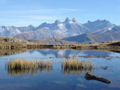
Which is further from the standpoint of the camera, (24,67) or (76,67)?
(76,67)

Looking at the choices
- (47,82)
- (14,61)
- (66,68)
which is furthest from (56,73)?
(14,61)

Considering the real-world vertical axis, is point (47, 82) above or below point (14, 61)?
below

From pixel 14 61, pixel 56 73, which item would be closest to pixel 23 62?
pixel 14 61

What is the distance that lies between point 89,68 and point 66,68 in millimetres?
4737

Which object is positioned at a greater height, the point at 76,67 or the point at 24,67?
the point at 24,67

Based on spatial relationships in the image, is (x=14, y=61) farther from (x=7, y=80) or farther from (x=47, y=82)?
(x=47, y=82)

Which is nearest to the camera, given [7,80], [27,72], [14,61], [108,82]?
[108,82]

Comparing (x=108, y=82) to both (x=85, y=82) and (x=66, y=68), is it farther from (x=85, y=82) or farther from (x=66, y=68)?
(x=66, y=68)

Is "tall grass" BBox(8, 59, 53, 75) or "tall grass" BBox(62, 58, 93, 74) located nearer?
"tall grass" BBox(8, 59, 53, 75)

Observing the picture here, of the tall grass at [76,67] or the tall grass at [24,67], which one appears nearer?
the tall grass at [24,67]

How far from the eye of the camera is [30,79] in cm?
3244

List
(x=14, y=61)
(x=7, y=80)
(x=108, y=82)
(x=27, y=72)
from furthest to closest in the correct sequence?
(x=14, y=61) < (x=27, y=72) < (x=7, y=80) < (x=108, y=82)

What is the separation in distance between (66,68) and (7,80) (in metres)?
12.8

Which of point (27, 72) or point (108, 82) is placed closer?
point (108, 82)
